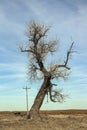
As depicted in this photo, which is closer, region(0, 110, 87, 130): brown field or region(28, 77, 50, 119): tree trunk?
region(0, 110, 87, 130): brown field

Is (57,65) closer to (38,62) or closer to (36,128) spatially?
(38,62)

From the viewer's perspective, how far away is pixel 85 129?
99.3 ft

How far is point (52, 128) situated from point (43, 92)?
11.4 m

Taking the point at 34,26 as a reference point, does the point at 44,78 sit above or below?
below

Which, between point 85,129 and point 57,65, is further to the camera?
point 57,65

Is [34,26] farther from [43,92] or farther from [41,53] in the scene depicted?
[43,92]

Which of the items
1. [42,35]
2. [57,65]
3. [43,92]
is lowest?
[43,92]

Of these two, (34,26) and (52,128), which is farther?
(34,26)

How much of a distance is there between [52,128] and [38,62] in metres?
12.8

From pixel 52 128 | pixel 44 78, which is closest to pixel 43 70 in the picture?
pixel 44 78

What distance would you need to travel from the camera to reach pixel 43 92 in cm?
4181

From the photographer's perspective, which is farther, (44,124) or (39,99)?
(39,99)

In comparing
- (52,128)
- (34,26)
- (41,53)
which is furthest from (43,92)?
(52,128)

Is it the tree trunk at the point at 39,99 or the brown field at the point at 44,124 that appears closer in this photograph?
the brown field at the point at 44,124
